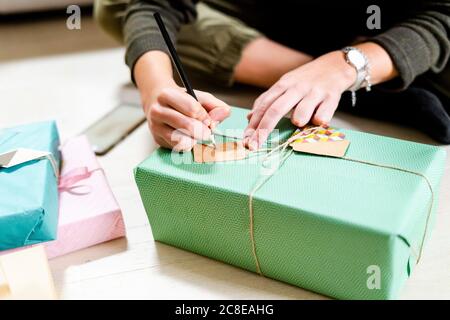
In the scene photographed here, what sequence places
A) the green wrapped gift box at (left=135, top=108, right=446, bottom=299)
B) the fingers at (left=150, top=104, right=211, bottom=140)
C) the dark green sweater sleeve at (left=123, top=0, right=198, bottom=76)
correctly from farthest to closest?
1. the dark green sweater sleeve at (left=123, top=0, right=198, bottom=76)
2. the fingers at (left=150, top=104, right=211, bottom=140)
3. the green wrapped gift box at (left=135, top=108, right=446, bottom=299)

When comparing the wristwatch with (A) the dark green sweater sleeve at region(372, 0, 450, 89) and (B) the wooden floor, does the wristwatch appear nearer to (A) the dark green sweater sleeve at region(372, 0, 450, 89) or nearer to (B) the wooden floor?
(A) the dark green sweater sleeve at region(372, 0, 450, 89)

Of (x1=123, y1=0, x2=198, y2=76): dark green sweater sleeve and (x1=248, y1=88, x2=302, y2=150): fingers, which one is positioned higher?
(x1=123, y1=0, x2=198, y2=76): dark green sweater sleeve

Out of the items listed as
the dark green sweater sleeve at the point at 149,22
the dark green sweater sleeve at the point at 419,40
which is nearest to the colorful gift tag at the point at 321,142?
the dark green sweater sleeve at the point at 419,40

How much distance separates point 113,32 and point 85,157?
0.44 metres

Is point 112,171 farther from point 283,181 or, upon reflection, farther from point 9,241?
point 283,181

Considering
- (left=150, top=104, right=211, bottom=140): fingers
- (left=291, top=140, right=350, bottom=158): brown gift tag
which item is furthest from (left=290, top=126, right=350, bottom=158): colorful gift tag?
(left=150, top=104, right=211, bottom=140): fingers

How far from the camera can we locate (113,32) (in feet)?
3.64

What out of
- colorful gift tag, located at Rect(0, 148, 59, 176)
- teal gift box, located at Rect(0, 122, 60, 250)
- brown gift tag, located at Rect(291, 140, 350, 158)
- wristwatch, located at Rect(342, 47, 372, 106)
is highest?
wristwatch, located at Rect(342, 47, 372, 106)

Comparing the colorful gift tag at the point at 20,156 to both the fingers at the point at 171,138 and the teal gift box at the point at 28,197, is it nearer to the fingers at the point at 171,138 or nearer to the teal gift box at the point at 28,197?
the teal gift box at the point at 28,197

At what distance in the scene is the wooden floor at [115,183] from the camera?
0.60 m

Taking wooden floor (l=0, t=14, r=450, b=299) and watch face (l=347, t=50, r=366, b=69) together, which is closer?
wooden floor (l=0, t=14, r=450, b=299)

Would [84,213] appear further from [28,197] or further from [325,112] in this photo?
[325,112]

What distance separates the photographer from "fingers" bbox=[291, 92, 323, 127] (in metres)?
0.63

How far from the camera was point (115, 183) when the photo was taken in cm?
81
